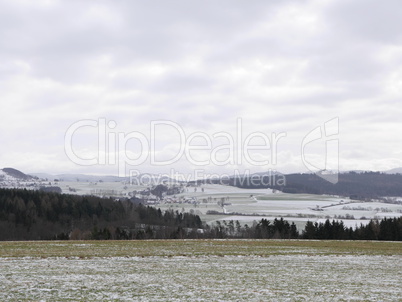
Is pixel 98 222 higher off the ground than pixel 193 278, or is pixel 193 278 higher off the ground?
pixel 193 278

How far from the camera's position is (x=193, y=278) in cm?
1939

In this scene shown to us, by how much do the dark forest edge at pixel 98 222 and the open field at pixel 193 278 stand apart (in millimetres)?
49999

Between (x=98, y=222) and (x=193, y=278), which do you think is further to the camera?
(x=98, y=222)

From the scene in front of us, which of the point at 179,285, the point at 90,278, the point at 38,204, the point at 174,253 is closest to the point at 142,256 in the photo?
the point at 174,253

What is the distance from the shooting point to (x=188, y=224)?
491ft

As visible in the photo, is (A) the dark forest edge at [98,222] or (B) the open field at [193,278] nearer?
(B) the open field at [193,278]

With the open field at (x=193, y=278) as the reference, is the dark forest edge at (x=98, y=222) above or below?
below

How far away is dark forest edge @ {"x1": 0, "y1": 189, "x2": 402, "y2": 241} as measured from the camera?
8706 cm

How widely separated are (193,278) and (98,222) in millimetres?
132279

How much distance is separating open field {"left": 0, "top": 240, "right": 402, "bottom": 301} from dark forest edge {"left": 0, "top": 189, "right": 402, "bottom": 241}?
50.0 metres

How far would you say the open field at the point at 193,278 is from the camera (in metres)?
15.0

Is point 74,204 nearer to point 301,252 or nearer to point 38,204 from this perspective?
point 38,204

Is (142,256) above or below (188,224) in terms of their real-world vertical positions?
above

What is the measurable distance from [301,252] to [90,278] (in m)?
21.8
